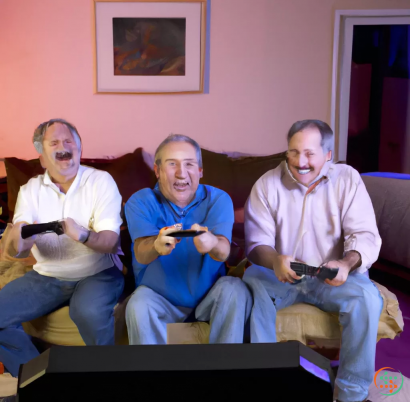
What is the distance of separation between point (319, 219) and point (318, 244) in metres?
0.08

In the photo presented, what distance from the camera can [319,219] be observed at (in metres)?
1.29

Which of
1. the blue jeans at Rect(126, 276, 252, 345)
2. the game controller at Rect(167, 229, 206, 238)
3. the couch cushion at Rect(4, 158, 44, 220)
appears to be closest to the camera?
the game controller at Rect(167, 229, 206, 238)

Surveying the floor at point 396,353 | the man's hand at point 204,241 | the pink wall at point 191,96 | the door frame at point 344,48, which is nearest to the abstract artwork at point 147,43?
the pink wall at point 191,96

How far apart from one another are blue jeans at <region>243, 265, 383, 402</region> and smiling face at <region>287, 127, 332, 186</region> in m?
0.34

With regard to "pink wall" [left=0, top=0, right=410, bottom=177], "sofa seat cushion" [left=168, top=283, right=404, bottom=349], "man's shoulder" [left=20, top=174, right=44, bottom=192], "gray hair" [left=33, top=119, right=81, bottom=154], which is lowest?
"sofa seat cushion" [left=168, top=283, right=404, bottom=349]

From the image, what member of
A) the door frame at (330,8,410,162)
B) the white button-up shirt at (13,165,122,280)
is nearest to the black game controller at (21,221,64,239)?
the white button-up shirt at (13,165,122,280)

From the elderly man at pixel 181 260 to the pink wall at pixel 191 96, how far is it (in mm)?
813

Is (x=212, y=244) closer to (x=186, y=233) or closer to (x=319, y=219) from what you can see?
(x=186, y=233)

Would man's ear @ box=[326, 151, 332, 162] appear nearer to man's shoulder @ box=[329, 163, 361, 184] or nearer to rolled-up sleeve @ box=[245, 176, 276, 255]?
man's shoulder @ box=[329, 163, 361, 184]

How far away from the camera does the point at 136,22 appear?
2.03m

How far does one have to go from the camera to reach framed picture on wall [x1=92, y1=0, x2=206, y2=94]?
2.00m

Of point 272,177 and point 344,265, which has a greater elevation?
point 272,177

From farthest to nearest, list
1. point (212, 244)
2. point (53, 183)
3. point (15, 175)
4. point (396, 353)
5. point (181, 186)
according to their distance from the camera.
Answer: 1. point (15, 175)
2. point (396, 353)
3. point (53, 183)
4. point (181, 186)
5. point (212, 244)

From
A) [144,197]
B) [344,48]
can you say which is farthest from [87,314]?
[344,48]
